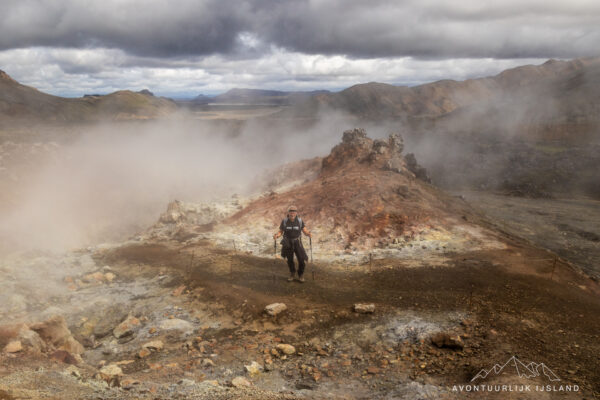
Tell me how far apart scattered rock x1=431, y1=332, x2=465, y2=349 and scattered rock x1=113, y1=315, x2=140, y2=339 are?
5285 mm

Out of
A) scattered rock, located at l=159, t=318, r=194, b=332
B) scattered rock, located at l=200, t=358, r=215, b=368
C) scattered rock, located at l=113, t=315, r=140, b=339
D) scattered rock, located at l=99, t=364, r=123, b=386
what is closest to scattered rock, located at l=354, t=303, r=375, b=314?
scattered rock, located at l=200, t=358, r=215, b=368

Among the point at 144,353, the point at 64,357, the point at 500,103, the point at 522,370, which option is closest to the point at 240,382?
the point at 144,353

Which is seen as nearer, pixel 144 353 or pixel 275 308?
pixel 144 353

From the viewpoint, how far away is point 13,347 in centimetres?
522

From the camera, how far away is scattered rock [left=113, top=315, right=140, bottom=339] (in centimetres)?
690

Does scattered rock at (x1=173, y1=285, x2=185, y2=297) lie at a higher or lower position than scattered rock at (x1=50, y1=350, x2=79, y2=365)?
lower

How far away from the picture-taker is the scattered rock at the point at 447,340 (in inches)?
217

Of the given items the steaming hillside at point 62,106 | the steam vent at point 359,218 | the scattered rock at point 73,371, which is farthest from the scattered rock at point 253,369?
the steaming hillside at point 62,106

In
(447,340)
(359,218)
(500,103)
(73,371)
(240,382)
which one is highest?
(500,103)

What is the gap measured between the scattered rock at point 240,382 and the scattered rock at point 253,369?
25cm

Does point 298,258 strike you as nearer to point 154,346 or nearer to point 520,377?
point 154,346

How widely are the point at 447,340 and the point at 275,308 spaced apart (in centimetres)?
300

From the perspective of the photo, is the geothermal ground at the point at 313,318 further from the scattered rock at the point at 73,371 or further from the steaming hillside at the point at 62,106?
the steaming hillside at the point at 62,106

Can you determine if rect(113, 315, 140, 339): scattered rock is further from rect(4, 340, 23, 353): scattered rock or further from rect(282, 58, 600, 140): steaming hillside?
rect(282, 58, 600, 140): steaming hillside
